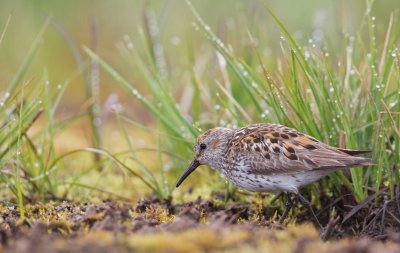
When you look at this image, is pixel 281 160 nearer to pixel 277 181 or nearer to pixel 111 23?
pixel 277 181

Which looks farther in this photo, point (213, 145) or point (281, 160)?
point (213, 145)

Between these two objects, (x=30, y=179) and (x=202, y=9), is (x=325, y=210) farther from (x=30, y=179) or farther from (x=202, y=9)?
(x=202, y=9)

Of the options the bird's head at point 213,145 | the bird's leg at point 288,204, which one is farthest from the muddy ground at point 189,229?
the bird's head at point 213,145

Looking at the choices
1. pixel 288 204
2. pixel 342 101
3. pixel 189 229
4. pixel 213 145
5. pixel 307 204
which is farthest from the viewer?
pixel 213 145

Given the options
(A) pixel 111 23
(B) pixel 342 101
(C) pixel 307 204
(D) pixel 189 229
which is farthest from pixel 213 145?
(A) pixel 111 23

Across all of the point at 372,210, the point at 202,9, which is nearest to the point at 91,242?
the point at 372,210

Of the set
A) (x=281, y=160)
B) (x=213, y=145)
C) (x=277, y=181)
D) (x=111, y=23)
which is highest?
(x=111, y=23)

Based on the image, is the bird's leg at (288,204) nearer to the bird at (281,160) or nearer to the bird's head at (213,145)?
the bird at (281,160)
